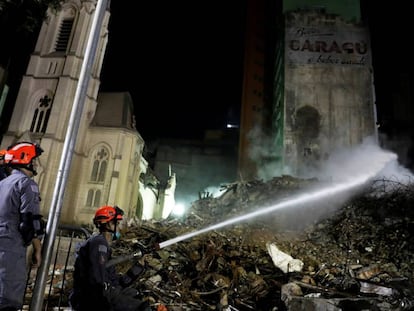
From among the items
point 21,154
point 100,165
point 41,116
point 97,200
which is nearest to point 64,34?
point 41,116

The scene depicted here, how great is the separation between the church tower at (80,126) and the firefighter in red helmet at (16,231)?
77.2 feet

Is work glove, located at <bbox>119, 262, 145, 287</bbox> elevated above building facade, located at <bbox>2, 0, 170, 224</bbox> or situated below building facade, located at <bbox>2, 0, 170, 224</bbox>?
below

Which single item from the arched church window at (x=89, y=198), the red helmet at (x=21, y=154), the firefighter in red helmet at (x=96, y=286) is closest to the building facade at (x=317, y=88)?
the arched church window at (x=89, y=198)

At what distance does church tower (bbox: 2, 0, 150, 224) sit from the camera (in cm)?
A: 2647

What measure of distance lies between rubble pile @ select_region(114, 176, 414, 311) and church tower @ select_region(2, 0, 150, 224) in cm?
1426

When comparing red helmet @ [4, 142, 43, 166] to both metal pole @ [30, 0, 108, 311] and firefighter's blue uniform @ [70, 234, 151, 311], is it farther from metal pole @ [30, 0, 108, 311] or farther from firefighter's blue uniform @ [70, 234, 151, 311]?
firefighter's blue uniform @ [70, 234, 151, 311]

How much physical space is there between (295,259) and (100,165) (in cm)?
2357

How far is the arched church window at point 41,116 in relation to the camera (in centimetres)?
2794

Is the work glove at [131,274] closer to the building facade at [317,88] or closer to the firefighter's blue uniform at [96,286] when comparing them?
the firefighter's blue uniform at [96,286]

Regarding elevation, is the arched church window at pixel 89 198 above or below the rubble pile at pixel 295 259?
above

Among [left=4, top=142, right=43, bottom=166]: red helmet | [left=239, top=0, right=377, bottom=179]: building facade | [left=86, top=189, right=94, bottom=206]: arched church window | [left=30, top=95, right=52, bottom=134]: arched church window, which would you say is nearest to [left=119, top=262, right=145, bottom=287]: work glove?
[left=4, top=142, right=43, bottom=166]: red helmet

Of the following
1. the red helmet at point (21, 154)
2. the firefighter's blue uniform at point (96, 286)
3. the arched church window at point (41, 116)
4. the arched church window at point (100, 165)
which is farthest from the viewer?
the arched church window at point (41, 116)

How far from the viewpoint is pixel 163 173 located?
3934 centimetres

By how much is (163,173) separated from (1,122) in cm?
1799
